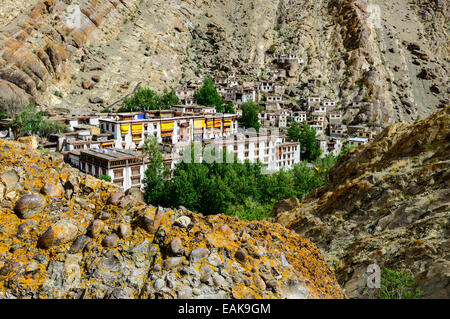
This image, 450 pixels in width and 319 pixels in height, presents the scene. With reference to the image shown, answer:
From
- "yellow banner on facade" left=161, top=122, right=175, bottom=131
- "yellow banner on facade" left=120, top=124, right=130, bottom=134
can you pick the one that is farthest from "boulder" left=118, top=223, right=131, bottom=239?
"yellow banner on facade" left=161, top=122, right=175, bottom=131

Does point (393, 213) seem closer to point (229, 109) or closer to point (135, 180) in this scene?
point (135, 180)

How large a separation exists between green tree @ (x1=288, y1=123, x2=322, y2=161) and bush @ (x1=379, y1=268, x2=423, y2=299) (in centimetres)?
5637

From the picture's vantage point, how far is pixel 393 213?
12922 millimetres

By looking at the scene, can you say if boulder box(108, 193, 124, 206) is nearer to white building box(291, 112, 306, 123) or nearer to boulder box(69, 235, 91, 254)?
boulder box(69, 235, 91, 254)

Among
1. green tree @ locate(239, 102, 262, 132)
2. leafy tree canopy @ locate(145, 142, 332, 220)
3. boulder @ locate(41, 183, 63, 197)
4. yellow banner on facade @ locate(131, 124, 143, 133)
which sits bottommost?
leafy tree canopy @ locate(145, 142, 332, 220)

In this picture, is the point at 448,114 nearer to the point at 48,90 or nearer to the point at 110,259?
the point at 110,259

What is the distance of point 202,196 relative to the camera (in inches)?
1410

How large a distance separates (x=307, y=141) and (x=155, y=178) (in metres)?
35.2

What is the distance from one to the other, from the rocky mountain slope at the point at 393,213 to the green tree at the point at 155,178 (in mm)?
19300

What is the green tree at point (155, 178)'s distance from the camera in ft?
118

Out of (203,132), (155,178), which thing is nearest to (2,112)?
(203,132)

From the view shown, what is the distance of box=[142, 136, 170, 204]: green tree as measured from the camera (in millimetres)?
36094

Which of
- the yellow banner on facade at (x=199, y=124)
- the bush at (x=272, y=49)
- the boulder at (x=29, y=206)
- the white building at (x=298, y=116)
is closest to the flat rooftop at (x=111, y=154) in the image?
the yellow banner on facade at (x=199, y=124)

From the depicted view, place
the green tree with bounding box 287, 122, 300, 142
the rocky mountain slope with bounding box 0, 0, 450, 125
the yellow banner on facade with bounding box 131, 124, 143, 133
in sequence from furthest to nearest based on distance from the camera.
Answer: the rocky mountain slope with bounding box 0, 0, 450, 125 → the green tree with bounding box 287, 122, 300, 142 → the yellow banner on facade with bounding box 131, 124, 143, 133
